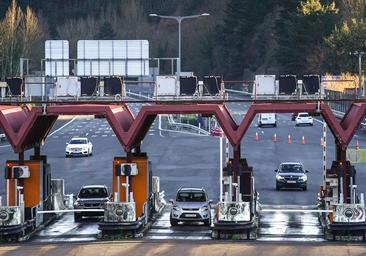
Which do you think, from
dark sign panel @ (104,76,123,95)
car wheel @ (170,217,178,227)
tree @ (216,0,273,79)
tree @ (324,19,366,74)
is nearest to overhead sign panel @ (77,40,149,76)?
dark sign panel @ (104,76,123,95)

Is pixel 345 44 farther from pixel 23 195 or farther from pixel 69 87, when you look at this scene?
pixel 23 195

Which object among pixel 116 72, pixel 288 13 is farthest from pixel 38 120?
pixel 288 13

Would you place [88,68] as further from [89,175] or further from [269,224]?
[269,224]

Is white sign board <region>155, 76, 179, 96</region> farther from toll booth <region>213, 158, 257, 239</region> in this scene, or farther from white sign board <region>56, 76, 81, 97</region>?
toll booth <region>213, 158, 257, 239</region>

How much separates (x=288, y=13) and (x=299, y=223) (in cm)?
8813

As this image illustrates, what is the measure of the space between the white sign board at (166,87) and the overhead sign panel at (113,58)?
15.0m

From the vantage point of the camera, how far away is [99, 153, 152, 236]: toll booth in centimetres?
3988

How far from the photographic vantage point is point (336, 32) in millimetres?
120875

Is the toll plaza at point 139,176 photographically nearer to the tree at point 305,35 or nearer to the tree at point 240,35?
the tree at point 305,35

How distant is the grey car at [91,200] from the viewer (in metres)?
45.4

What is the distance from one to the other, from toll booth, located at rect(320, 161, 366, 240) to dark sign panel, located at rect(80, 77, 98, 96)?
875 centimetres

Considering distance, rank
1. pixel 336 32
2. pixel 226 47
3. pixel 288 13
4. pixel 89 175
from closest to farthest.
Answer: pixel 89 175, pixel 336 32, pixel 288 13, pixel 226 47

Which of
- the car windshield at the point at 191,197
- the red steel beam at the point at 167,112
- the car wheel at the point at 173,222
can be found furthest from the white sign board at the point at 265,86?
the car wheel at the point at 173,222

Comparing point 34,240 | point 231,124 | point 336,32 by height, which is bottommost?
point 34,240
